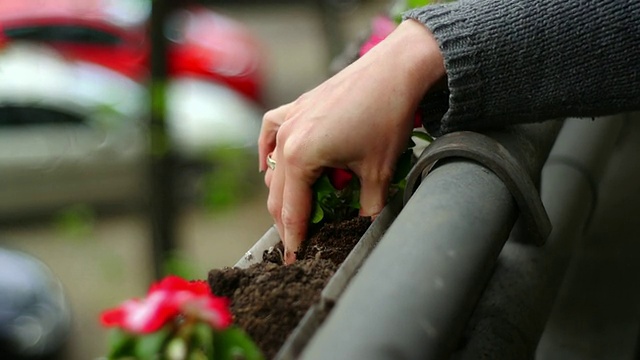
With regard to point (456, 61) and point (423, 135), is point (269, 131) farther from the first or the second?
point (456, 61)

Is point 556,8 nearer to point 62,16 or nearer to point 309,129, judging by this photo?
point 309,129

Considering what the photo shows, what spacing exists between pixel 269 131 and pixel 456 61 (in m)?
A: 0.40

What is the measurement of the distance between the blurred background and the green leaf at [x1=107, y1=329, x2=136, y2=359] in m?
4.08

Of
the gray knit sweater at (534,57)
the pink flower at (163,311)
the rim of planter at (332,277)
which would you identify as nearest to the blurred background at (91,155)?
the rim of planter at (332,277)

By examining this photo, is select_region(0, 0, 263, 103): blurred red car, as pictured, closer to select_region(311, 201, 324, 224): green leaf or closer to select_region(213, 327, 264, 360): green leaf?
select_region(311, 201, 324, 224): green leaf

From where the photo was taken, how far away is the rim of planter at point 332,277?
2.77 ft

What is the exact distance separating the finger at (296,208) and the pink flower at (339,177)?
0.03 metres

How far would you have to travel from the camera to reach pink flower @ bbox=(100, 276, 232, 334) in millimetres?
822

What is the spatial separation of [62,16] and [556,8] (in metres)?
7.70

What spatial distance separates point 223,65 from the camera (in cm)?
884

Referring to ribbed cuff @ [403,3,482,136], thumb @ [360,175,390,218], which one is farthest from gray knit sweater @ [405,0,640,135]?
thumb @ [360,175,390,218]

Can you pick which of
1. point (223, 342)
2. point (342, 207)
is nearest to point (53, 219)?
point (342, 207)

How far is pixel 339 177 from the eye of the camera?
138cm

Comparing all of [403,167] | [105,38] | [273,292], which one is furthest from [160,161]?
[105,38]
